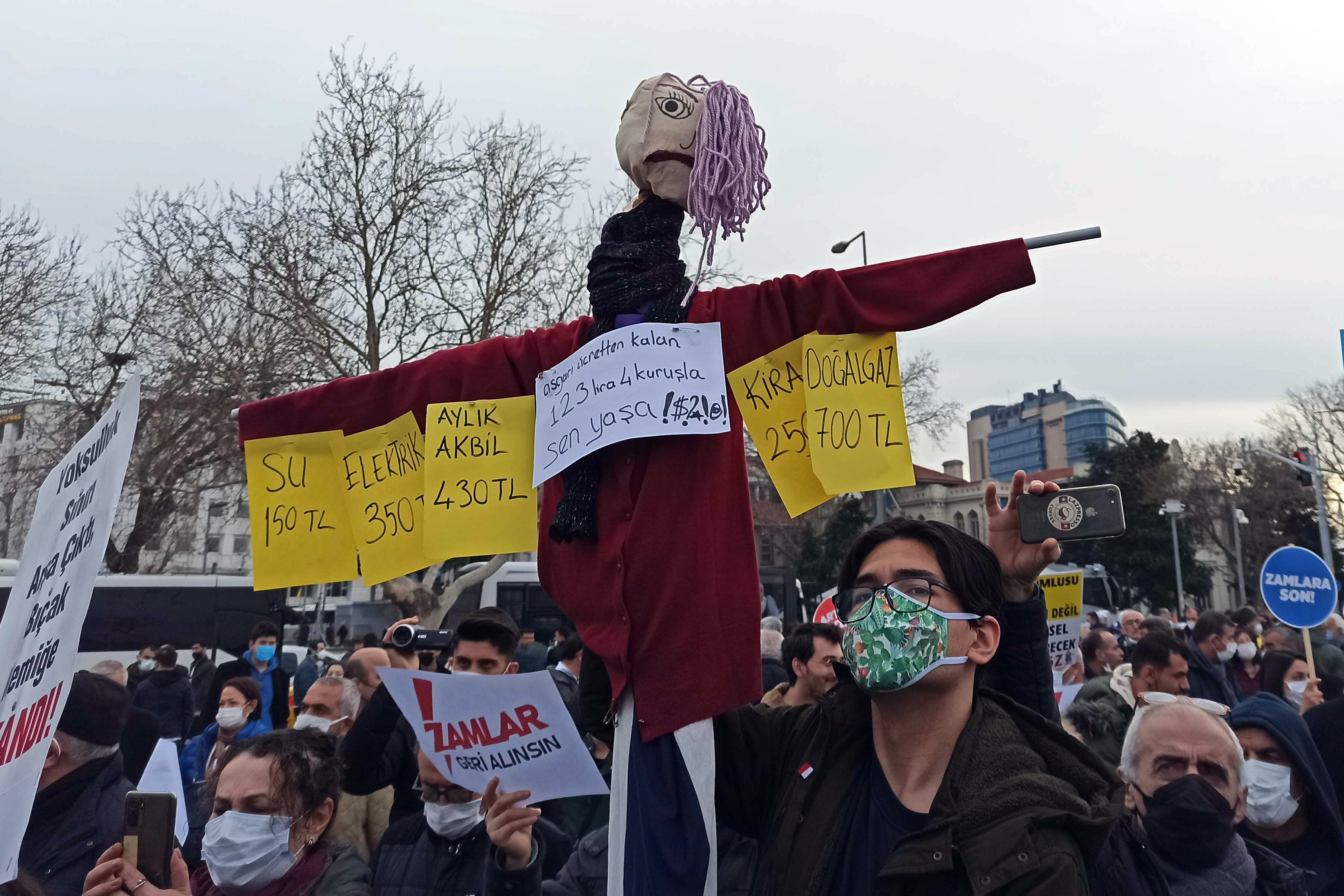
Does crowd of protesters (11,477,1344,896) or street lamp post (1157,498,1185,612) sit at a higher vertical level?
street lamp post (1157,498,1185,612)

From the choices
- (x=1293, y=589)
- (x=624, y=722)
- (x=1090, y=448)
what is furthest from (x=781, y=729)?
(x=1090, y=448)

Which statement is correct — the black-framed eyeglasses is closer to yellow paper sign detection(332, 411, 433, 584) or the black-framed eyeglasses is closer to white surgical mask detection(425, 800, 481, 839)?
yellow paper sign detection(332, 411, 433, 584)

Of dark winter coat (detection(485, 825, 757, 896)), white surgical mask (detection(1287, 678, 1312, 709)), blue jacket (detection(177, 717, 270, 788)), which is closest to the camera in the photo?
dark winter coat (detection(485, 825, 757, 896))

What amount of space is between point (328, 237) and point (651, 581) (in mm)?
16814

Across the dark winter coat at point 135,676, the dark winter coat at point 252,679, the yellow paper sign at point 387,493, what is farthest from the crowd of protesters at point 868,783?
the dark winter coat at point 135,676

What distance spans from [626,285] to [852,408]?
57 cm

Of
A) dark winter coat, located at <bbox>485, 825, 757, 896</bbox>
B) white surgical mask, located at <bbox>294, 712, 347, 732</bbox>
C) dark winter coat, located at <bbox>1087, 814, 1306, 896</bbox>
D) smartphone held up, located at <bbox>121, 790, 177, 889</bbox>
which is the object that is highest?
Answer: smartphone held up, located at <bbox>121, 790, 177, 889</bbox>

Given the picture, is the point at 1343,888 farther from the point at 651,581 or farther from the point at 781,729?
the point at 651,581

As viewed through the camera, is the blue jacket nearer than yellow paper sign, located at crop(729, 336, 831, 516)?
No

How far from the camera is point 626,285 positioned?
7.39 ft

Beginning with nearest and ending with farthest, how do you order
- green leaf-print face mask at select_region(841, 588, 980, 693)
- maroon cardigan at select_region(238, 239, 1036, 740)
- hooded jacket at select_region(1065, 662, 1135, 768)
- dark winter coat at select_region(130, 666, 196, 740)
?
green leaf-print face mask at select_region(841, 588, 980, 693)
maroon cardigan at select_region(238, 239, 1036, 740)
hooded jacket at select_region(1065, 662, 1135, 768)
dark winter coat at select_region(130, 666, 196, 740)

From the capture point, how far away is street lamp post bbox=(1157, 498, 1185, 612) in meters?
34.7

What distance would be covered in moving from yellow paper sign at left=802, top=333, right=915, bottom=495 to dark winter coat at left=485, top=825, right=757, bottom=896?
1.10 meters

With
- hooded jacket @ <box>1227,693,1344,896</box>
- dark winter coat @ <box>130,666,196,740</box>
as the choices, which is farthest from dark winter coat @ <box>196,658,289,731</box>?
hooded jacket @ <box>1227,693,1344,896</box>
